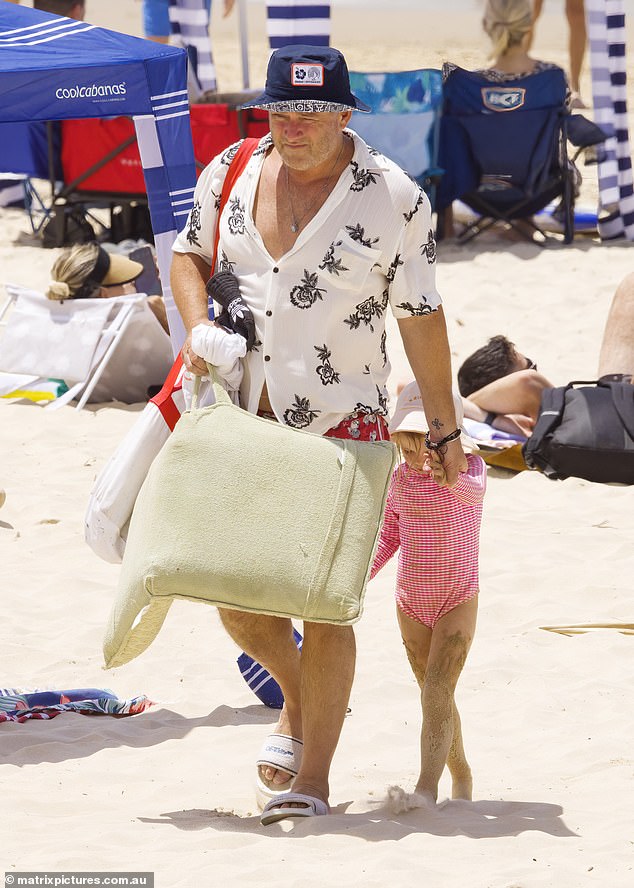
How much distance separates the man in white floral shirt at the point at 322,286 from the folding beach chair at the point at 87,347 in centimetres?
396

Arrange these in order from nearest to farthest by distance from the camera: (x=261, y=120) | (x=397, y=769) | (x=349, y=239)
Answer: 1. (x=349, y=239)
2. (x=397, y=769)
3. (x=261, y=120)

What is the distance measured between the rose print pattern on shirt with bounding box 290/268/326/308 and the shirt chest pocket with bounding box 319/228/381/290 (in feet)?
0.07

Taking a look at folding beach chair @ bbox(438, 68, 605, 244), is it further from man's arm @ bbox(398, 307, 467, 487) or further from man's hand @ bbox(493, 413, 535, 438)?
man's arm @ bbox(398, 307, 467, 487)

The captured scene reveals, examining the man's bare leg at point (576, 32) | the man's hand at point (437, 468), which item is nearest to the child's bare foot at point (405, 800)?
the man's hand at point (437, 468)

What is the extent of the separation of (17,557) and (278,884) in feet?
8.99

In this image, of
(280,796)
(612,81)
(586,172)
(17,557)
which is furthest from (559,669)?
(586,172)

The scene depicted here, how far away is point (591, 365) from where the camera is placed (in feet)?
24.9

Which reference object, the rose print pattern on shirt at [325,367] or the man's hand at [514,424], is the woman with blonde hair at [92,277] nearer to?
the man's hand at [514,424]

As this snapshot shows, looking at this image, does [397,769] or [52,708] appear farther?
[52,708]

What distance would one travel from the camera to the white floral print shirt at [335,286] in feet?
9.45

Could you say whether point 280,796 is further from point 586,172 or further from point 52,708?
point 586,172

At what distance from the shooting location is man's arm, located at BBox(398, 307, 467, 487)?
2.99m

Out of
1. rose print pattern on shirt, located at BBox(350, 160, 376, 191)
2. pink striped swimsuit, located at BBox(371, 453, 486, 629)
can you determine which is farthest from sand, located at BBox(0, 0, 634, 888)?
rose print pattern on shirt, located at BBox(350, 160, 376, 191)

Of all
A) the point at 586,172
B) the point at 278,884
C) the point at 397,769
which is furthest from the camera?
the point at 586,172
